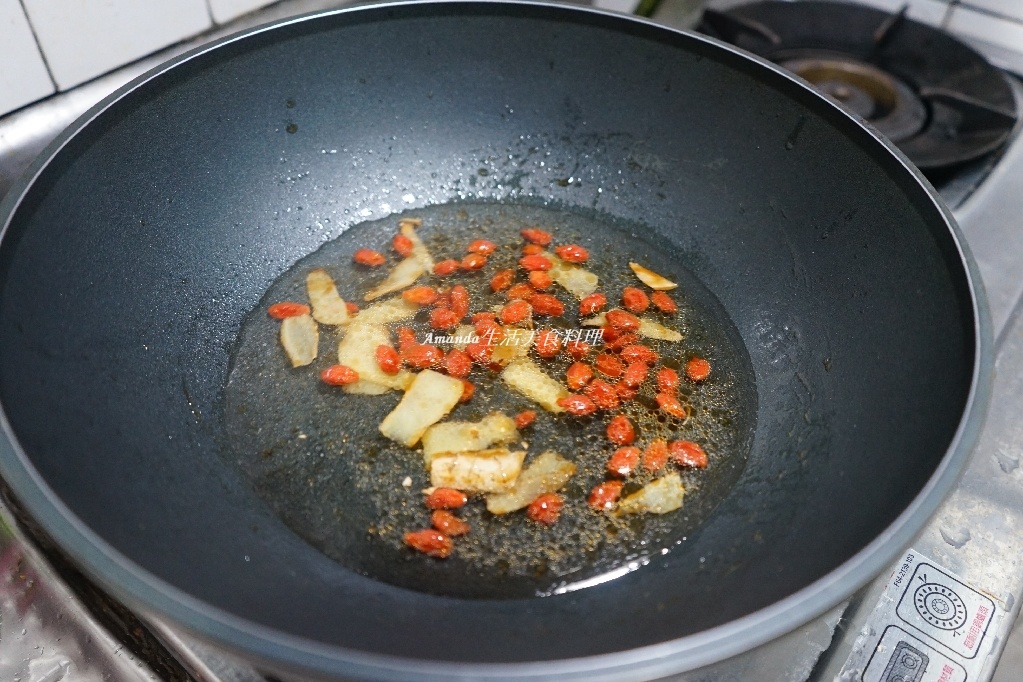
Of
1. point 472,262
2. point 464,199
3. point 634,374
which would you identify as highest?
point 464,199

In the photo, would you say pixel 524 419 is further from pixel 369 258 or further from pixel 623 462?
pixel 369 258

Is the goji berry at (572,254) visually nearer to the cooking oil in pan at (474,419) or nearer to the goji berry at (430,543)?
the cooking oil in pan at (474,419)

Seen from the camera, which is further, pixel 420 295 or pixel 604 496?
pixel 420 295

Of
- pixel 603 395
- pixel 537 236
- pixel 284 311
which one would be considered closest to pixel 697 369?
pixel 603 395

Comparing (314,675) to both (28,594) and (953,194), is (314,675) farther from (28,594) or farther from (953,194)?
(953,194)

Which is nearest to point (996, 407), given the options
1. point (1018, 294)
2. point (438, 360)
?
point (1018, 294)

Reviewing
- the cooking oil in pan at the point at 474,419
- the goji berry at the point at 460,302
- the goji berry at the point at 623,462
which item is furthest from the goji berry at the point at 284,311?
the goji berry at the point at 623,462
